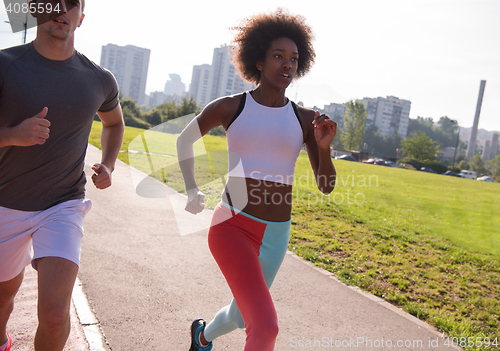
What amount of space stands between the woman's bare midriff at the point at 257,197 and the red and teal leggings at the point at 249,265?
47 millimetres

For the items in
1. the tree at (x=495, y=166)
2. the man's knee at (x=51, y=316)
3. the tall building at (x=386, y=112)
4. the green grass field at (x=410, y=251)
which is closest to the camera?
the man's knee at (x=51, y=316)

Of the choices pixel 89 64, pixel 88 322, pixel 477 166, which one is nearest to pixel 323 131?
pixel 89 64

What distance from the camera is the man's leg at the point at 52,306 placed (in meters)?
2.09

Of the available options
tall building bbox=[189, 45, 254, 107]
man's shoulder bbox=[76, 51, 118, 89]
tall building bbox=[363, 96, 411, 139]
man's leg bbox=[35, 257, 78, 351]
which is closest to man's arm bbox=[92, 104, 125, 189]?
man's shoulder bbox=[76, 51, 118, 89]

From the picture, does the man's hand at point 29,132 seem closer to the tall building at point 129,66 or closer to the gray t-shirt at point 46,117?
the gray t-shirt at point 46,117

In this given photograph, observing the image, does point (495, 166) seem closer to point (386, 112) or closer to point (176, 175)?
point (386, 112)

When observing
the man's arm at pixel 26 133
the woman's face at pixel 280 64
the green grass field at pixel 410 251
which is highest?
the woman's face at pixel 280 64

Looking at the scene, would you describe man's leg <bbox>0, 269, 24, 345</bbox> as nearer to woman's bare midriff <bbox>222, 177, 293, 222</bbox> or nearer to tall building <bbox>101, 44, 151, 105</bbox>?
woman's bare midriff <bbox>222, 177, 293, 222</bbox>

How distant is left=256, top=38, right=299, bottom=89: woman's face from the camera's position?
2928 millimetres

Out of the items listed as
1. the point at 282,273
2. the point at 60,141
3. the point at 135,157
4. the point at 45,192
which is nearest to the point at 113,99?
the point at 60,141

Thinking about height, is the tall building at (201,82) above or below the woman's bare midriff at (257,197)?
above

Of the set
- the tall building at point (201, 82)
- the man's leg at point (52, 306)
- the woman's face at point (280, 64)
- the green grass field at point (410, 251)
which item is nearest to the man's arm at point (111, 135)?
the man's leg at point (52, 306)

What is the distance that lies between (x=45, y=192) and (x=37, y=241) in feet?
0.99

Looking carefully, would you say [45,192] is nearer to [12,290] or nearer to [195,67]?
[12,290]
